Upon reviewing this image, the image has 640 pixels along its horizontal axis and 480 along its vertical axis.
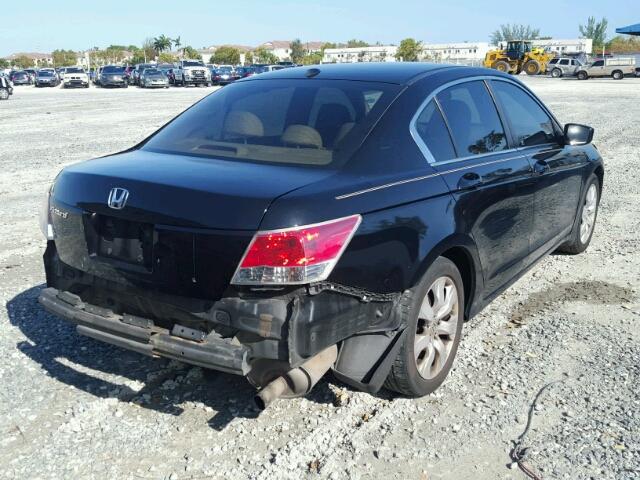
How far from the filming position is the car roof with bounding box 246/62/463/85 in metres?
3.76

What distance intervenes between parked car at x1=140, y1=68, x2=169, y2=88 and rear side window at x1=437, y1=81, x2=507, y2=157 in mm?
43996

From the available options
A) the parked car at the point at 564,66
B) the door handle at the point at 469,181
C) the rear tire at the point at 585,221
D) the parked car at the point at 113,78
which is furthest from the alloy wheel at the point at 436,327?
the parked car at the point at 564,66

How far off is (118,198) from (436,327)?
1808 millimetres

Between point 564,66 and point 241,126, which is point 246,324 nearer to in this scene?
point 241,126

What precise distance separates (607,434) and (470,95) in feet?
7.07

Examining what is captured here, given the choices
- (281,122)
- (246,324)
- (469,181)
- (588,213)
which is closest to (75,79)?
(588,213)

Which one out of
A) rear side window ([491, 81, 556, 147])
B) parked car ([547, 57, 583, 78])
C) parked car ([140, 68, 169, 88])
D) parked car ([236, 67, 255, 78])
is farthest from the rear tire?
parked car ([547, 57, 583, 78])

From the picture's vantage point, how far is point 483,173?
12.4 feet

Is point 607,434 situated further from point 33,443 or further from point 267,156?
point 33,443

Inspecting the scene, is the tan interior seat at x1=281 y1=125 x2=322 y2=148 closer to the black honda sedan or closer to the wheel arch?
the black honda sedan

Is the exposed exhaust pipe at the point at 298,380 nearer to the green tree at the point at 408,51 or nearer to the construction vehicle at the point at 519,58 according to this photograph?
the construction vehicle at the point at 519,58

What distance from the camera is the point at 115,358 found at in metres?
3.95

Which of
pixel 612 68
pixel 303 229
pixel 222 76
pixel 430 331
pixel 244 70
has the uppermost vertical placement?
pixel 612 68

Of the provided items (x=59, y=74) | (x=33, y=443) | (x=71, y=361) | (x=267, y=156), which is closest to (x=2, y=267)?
(x=71, y=361)
